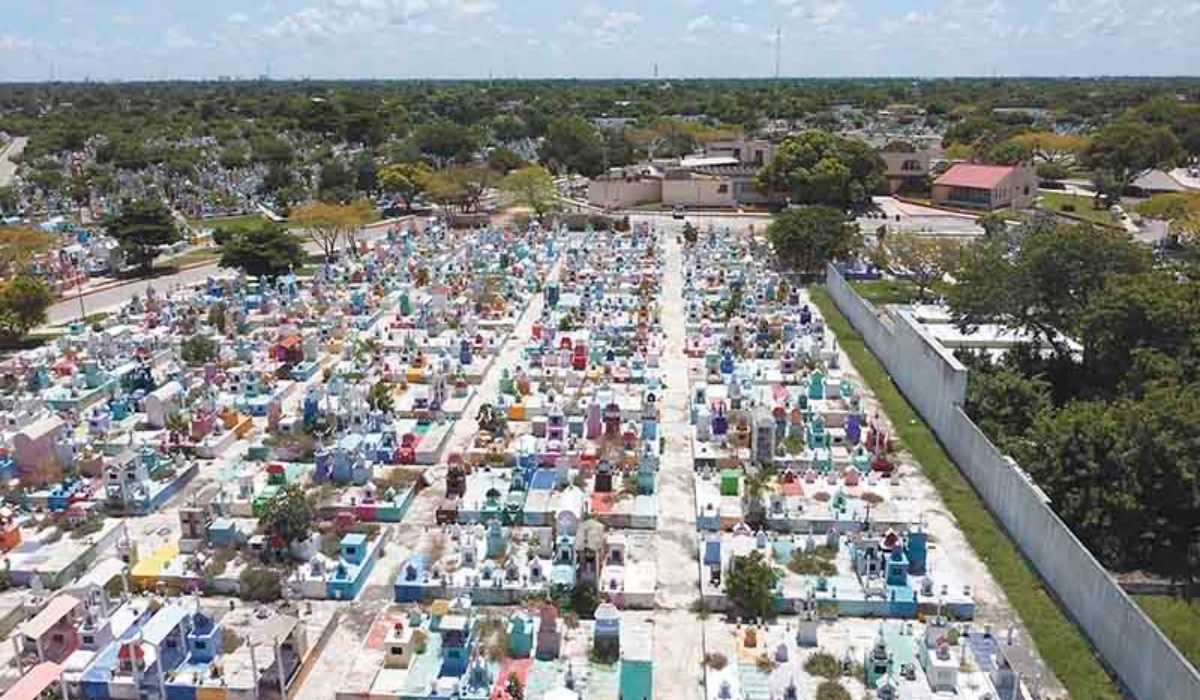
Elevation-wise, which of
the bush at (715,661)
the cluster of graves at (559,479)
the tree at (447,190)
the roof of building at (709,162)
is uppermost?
the roof of building at (709,162)

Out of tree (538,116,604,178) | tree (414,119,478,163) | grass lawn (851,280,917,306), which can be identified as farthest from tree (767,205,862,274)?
tree (414,119,478,163)

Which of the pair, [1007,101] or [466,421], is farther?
[1007,101]

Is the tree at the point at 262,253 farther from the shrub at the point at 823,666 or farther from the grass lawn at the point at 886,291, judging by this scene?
the shrub at the point at 823,666

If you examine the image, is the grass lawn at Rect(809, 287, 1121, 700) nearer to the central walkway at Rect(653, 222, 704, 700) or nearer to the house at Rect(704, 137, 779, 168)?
the central walkway at Rect(653, 222, 704, 700)

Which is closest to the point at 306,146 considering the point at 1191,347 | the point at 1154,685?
the point at 1191,347

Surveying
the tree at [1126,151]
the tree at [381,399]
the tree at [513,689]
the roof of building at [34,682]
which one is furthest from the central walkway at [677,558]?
the tree at [1126,151]

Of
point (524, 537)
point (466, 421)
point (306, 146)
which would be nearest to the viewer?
point (524, 537)

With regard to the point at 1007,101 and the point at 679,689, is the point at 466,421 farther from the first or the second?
the point at 1007,101
